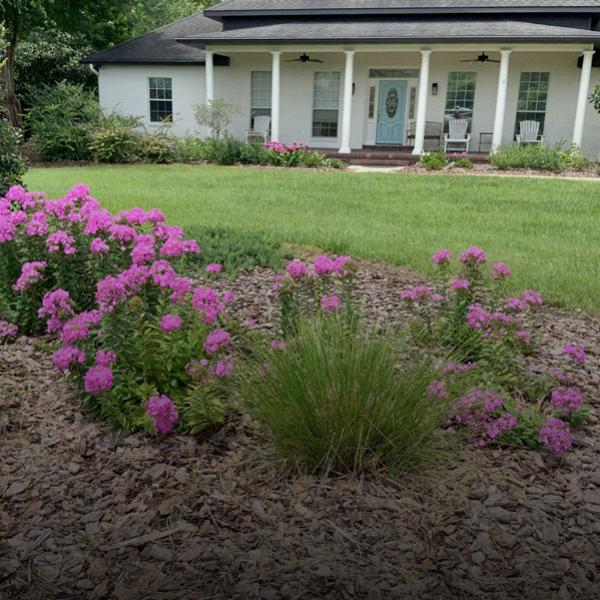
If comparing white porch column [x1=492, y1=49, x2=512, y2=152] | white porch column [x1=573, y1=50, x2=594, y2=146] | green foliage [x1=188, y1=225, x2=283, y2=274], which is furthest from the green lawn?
white porch column [x1=573, y1=50, x2=594, y2=146]

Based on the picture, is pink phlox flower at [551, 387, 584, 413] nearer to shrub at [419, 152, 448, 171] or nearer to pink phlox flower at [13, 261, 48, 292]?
pink phlox flower at [13, 261, 48, 292]

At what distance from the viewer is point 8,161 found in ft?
19.7

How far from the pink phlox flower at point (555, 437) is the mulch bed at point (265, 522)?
0.07 meters

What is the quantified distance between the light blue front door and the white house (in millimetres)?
28

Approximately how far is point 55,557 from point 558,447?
6.57 ft

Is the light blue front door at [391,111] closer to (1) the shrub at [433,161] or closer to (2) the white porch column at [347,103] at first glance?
(2) the white porch column at [347,103]

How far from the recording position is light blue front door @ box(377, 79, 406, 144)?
19812 mm

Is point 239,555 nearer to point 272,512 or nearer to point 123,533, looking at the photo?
point 272,512

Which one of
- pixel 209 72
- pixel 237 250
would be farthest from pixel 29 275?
pixel 209 72

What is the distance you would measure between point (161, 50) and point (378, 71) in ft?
21.3

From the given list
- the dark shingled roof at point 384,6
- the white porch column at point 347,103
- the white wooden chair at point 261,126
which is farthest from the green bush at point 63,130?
the white porch column at point 347,103

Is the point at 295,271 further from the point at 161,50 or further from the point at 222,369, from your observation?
the point at 161,50

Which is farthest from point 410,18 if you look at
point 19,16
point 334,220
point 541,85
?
point 334,220

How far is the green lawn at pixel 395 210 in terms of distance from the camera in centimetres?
687
